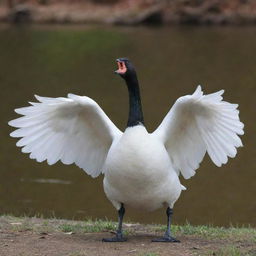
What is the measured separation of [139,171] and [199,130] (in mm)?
900

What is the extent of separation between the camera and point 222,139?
281 inches

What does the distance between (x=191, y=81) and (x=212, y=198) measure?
11.4 meters

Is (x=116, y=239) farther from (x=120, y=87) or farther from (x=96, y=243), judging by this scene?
(x=120, y=87)

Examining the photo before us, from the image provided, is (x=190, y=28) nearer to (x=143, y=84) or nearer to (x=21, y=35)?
(x=21, y=35)

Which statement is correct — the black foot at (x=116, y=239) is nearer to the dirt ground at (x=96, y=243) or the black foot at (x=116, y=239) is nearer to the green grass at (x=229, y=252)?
the dirt ground at (x=96, y=243)

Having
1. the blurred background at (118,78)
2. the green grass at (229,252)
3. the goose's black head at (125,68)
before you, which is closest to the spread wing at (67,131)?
the goose's black head at (125,68)

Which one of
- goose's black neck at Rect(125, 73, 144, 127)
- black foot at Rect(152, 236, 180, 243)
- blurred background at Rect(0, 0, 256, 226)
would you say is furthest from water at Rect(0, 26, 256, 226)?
goose's black neck at Rect(125, 73, 144, 127)

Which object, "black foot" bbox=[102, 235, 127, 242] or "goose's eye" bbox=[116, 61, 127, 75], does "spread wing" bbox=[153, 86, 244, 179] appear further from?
"black foot" bbox=[102, 235, 127, 242]

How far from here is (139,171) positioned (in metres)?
6.63

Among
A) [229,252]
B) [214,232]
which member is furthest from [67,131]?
[229,252]

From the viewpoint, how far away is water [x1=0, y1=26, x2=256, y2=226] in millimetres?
→ 12844

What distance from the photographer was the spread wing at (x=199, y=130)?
6957 millimetres

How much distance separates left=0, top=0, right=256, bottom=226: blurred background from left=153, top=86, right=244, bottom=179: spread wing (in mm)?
4141

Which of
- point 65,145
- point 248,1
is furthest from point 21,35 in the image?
point 65,145
